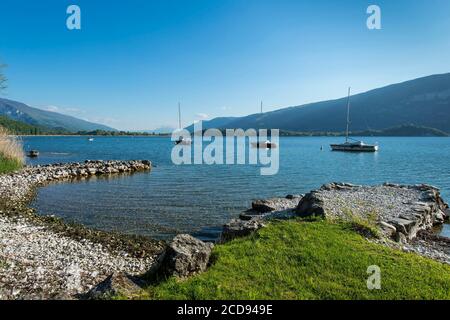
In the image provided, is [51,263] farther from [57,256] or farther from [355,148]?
[355,148]

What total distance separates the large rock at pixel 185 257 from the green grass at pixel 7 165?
32.7 m

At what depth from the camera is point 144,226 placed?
1891cm

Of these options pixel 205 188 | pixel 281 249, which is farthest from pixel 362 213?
pixel 205 188

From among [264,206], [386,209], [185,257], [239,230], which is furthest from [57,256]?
[386,209]

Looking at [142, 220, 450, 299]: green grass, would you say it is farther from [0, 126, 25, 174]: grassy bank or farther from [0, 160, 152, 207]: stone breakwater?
[0, 126, 25, 174]: grassy bank

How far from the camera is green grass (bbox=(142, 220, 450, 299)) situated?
24.7ft

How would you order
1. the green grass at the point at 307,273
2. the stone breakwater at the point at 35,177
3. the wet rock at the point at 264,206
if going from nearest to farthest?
the green grass at the point at 307,273, the wet rock at the point at 264,206, the stone breakwater at the point at 35,177

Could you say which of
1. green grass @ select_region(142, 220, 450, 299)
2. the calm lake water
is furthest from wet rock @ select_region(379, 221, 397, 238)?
the calm lake water

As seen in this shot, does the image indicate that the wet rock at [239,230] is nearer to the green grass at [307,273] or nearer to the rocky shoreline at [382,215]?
the rocky shoreline at [382,215]

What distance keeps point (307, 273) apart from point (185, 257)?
10.8 ft

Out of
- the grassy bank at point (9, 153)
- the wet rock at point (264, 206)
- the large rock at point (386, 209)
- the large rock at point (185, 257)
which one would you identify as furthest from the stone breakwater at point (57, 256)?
the grassy bank at point (9, 153)

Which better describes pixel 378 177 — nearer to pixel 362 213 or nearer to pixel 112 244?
pixel 362 213

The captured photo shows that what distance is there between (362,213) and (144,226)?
12005 millimetres

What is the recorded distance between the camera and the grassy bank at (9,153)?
3434 cm
